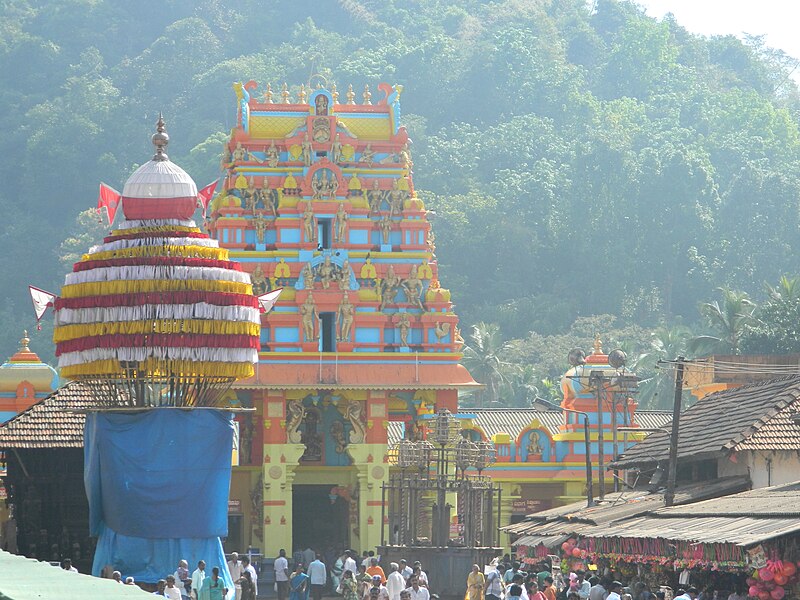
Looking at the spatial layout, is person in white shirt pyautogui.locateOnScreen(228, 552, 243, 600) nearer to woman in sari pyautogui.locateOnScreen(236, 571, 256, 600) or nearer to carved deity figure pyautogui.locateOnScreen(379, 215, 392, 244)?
woman in sari pyautogui.locateOnScreen(236, 571, 256, 600)

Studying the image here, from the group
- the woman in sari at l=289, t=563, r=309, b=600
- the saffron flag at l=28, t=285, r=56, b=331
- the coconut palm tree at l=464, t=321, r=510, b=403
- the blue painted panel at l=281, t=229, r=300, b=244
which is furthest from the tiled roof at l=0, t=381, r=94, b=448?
the coconut palm tree at l=464, t=321, r=510, b=403

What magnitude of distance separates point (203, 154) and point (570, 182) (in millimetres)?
20792

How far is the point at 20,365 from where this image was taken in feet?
191

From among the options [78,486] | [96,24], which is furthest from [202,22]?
[78,486]

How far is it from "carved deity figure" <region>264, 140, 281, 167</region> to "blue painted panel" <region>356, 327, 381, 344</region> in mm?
5599

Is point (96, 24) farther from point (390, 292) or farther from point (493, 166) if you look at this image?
point (390, 292)

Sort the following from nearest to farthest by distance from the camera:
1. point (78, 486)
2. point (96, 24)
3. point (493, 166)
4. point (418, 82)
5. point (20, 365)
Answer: point (78, 486) → point (20, 365) → point (493, 166) → point (418, 82) → point (96, 24)

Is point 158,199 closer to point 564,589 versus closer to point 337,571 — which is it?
point 564,589

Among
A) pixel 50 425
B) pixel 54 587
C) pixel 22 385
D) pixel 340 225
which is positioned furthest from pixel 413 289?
pixel 54 587

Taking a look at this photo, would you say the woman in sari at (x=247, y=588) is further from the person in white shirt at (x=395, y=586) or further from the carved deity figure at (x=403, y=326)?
the carved deity figure at (x=403, y=326)

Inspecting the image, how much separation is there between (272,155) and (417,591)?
2366cm

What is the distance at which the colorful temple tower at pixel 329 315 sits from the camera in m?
52.6

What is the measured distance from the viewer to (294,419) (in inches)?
2076

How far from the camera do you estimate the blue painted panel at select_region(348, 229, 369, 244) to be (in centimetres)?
5434
